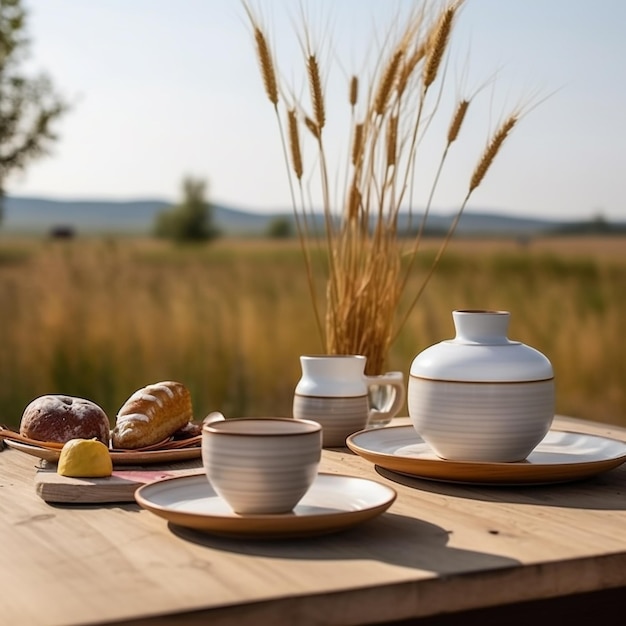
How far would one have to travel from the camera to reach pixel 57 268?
227 inches

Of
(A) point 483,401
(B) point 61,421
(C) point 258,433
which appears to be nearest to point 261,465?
(C) point 258,433

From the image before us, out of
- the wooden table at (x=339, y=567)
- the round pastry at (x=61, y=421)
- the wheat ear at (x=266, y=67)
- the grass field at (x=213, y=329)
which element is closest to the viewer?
the wooden table at (x=339, y=567)

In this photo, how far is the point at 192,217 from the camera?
21.7m

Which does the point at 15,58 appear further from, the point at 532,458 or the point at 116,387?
the point at 532,458

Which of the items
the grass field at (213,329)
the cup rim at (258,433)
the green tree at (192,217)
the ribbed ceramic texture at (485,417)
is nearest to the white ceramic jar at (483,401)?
the ribbed ceramic texture at (485,417)

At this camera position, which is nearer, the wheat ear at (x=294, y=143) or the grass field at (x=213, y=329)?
the wheat ear at (x=294, y=143)

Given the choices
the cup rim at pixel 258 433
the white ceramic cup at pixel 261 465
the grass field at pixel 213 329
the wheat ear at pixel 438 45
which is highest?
the wheat ear at pixel 438 45

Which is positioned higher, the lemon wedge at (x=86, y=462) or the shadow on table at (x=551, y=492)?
the lemon wedge at (x=86, y=462)

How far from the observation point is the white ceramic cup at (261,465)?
970mm

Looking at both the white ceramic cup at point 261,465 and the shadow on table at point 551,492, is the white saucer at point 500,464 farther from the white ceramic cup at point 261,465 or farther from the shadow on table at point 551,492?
the white ceramic cup at point 261,465

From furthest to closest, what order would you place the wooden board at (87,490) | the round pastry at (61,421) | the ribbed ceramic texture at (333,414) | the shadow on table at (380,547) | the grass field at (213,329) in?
the grass field at (213,329), the ribbed ceramic texture at (333,414), the round pastry at (61,421), the wooden board at (87,490), the shadow on table at (380,547)

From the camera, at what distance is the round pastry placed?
4.58 ft

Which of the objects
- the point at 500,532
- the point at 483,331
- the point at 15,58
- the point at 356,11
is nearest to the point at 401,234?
the point at 356,11

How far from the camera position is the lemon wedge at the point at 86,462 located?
1225 millimetres
